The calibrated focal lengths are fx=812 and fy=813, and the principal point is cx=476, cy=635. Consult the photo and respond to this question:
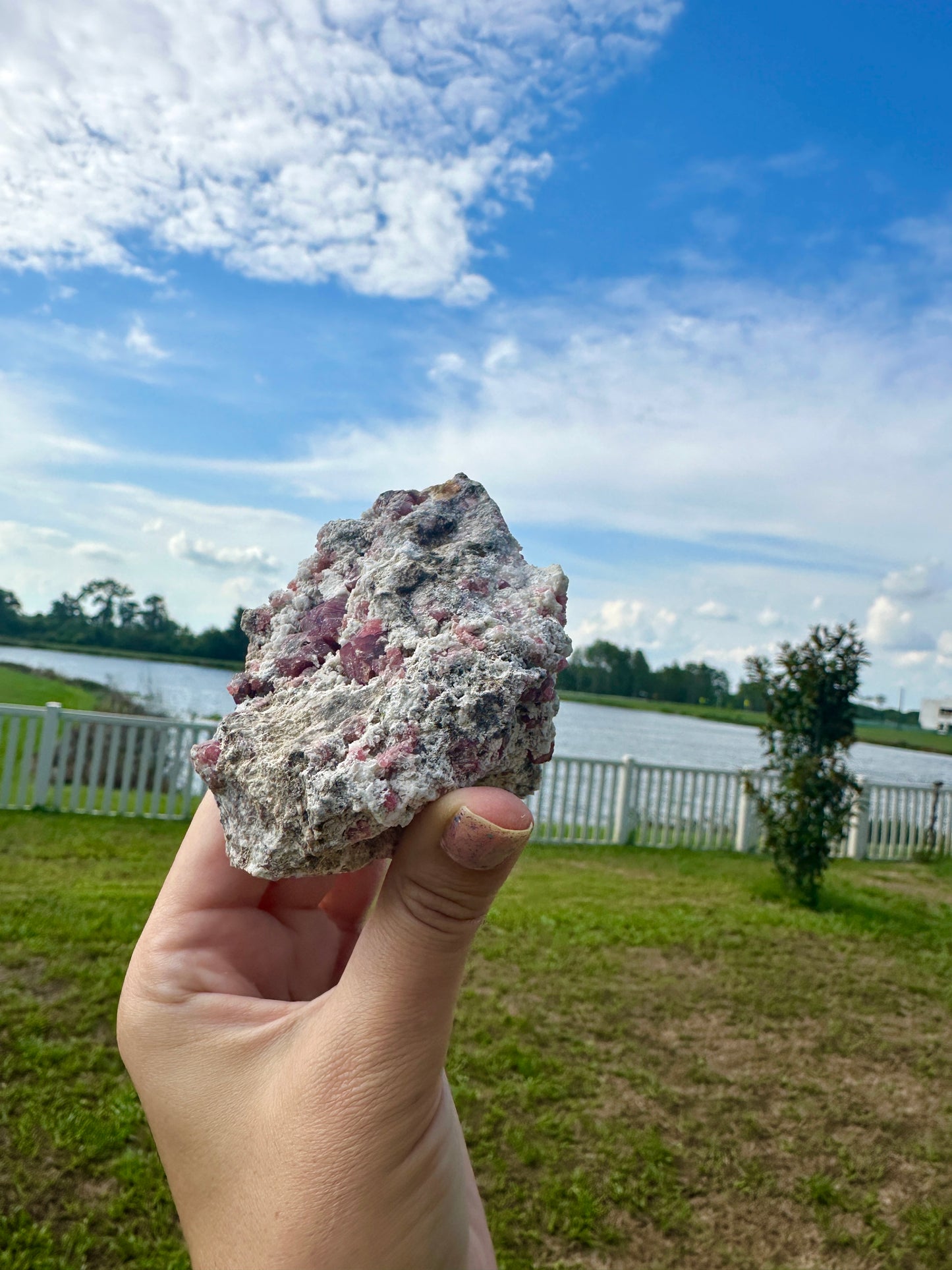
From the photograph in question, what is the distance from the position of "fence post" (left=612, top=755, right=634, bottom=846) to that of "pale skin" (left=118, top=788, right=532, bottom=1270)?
29.4ft

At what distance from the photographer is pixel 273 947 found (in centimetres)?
183

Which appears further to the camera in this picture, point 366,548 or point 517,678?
point 366,548

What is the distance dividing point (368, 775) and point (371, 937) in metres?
0.28

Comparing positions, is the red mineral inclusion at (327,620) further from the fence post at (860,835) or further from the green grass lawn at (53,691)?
the green grass lawn at (53,691)

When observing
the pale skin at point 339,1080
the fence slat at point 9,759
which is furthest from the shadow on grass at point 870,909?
the fence slat at point 9,759

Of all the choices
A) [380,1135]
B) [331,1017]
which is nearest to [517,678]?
[331,1017]

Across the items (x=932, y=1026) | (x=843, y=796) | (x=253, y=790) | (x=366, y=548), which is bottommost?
(x=932, y=1026)

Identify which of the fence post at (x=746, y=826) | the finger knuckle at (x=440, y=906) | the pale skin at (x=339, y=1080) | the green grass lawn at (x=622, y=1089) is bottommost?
the green grass lawn at (x=622, y=1089)

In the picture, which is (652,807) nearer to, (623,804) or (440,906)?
(623,804)

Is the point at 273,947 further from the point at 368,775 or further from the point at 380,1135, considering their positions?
the point at 368,775

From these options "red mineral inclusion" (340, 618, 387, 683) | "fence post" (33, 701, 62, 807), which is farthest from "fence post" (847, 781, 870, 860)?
"red mineral inclusion" (340, 618, 387, 683)

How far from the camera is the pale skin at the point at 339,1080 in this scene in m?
1.31

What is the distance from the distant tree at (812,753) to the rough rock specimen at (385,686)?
7435 millimetres

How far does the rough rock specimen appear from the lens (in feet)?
4.40
